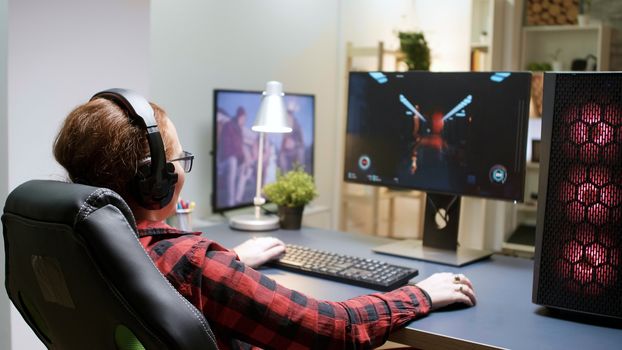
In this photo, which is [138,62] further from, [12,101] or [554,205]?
[554,205]

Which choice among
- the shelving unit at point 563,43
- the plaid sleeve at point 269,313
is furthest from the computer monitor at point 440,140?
the shelving unit at point 563,43

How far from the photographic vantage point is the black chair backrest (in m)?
0.93

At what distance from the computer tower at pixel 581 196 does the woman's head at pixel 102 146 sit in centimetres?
83

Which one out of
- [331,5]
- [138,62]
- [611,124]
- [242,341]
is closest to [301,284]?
[242,341]

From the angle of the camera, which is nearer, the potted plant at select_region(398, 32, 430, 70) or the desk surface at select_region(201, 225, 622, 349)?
the desk surface at select_region(201, 225, 622, 349)

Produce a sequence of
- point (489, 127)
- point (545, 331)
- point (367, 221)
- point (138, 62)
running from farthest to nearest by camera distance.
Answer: point (367, 221) < point (138, 62) < point (489, 127) < point (545, 331)

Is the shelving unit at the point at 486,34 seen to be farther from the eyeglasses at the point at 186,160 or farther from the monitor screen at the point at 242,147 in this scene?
the eyeglasses at the point at 186,160

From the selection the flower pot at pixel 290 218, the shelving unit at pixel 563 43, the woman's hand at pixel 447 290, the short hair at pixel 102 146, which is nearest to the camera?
the short hair at pixel 102 146

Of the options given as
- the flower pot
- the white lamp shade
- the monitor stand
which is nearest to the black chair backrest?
the monitor stand

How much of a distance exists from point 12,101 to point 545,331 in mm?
1410

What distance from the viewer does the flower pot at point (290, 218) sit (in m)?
2.46

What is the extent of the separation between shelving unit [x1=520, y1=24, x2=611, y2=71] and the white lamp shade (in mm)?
2726

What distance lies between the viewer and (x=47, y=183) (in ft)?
3.50

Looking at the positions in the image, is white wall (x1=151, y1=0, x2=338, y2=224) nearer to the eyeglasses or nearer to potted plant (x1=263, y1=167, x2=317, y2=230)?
potted plant (x1=263, y1=167, x2=317, y2=230)
